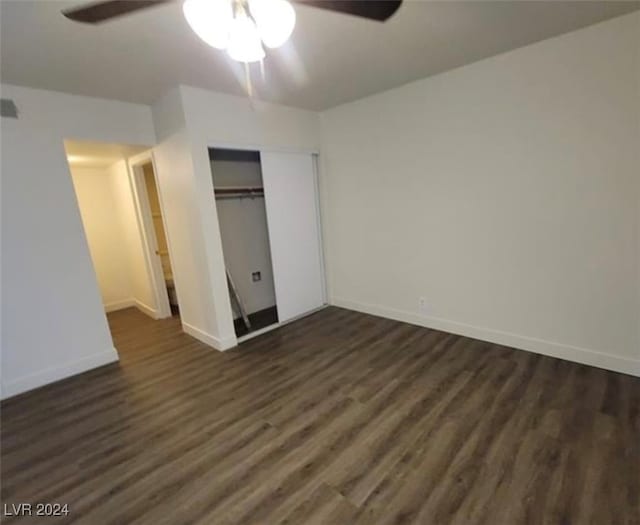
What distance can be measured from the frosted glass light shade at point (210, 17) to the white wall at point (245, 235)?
8.58ft

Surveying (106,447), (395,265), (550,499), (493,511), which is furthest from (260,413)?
(395,265)

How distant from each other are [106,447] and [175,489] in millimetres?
707

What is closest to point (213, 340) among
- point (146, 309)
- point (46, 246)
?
point (46, 246)

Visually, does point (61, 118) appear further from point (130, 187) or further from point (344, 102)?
point (344, 102)

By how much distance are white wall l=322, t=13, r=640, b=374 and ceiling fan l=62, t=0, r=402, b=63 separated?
1.77 metres

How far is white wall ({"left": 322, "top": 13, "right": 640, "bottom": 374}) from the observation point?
2.33m

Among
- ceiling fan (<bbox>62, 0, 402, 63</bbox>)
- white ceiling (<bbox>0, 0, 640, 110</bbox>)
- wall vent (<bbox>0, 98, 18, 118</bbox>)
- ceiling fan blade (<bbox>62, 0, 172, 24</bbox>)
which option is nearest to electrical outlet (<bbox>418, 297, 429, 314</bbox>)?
white ceiling (<bbox>0, 0, 640, 110</bbox>)

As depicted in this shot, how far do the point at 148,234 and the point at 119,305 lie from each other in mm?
1595

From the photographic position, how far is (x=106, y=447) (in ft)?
6.94

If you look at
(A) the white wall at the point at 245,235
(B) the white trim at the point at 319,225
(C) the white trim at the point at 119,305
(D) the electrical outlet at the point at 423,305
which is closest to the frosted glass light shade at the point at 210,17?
(A) the white wall at the point at 245,235

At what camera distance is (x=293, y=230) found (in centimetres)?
401

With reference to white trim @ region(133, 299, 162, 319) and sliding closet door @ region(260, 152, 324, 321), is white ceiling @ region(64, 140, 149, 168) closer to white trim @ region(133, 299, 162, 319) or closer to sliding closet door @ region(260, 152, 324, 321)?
sliding closet door @ region(260, 152, 324, 321)

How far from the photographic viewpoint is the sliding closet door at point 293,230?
3770 millimetres

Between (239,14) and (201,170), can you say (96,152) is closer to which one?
(201,170)
